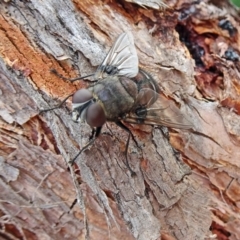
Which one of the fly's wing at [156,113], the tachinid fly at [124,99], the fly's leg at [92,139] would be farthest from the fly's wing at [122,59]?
the fly's leg at [92,139]

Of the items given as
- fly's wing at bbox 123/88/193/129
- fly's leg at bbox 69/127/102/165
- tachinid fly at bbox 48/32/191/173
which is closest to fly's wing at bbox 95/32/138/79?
tachinid fly at bbox 48/32/191/173

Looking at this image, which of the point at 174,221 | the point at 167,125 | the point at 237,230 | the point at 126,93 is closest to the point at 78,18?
the point at 126,93

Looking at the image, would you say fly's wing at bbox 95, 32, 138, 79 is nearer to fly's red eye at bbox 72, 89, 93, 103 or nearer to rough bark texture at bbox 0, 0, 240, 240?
rough bark texture at bbox 0, 0, 240, 240

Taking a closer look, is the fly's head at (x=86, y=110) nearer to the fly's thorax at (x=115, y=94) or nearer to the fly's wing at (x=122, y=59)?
the fly's thorax at (x=115, y=94)

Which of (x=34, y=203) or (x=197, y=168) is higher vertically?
(x=197, y=168)

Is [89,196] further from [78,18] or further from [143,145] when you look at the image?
[78,18]

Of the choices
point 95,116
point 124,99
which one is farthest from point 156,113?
point 95,116

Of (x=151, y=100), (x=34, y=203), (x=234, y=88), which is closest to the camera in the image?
(x=34, y=203)

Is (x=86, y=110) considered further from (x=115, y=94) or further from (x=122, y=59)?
(x=122, y=59)
